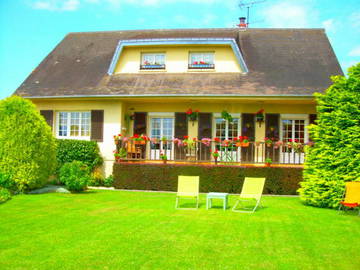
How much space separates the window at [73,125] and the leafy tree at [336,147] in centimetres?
1031

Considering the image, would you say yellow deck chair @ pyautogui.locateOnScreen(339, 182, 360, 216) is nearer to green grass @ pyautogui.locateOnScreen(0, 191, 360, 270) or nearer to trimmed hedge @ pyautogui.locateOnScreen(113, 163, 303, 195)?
green grass @ pyautogui.locateOnScreen(0, 191, 360, 270)

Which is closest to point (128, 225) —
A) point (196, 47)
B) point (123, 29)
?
point (196, 47)

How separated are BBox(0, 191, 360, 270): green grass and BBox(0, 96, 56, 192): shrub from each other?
7.57 ft

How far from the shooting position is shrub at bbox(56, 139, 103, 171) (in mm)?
16875

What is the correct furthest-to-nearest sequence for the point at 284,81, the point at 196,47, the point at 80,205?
the point at 196,47
the point at 284,81
the point at 80,205

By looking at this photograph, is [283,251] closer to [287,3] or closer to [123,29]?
[287,3]

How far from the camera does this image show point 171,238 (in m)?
7.37

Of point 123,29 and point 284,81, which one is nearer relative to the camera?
point 284,81

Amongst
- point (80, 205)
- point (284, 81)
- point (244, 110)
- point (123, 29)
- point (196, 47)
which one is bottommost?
point (80, 205)

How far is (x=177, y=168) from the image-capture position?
15312 millimetres

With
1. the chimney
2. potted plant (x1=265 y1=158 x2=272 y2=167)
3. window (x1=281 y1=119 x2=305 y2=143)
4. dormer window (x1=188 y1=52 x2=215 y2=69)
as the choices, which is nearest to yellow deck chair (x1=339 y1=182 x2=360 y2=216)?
potted plant (x1=265 y1=158 x2=272 y2=167)

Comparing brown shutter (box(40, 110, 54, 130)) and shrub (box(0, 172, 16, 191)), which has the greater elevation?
brown shutter (box(40, 110, 54, 130))

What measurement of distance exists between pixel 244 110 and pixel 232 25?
876cm

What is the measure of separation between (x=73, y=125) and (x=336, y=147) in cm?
1157
